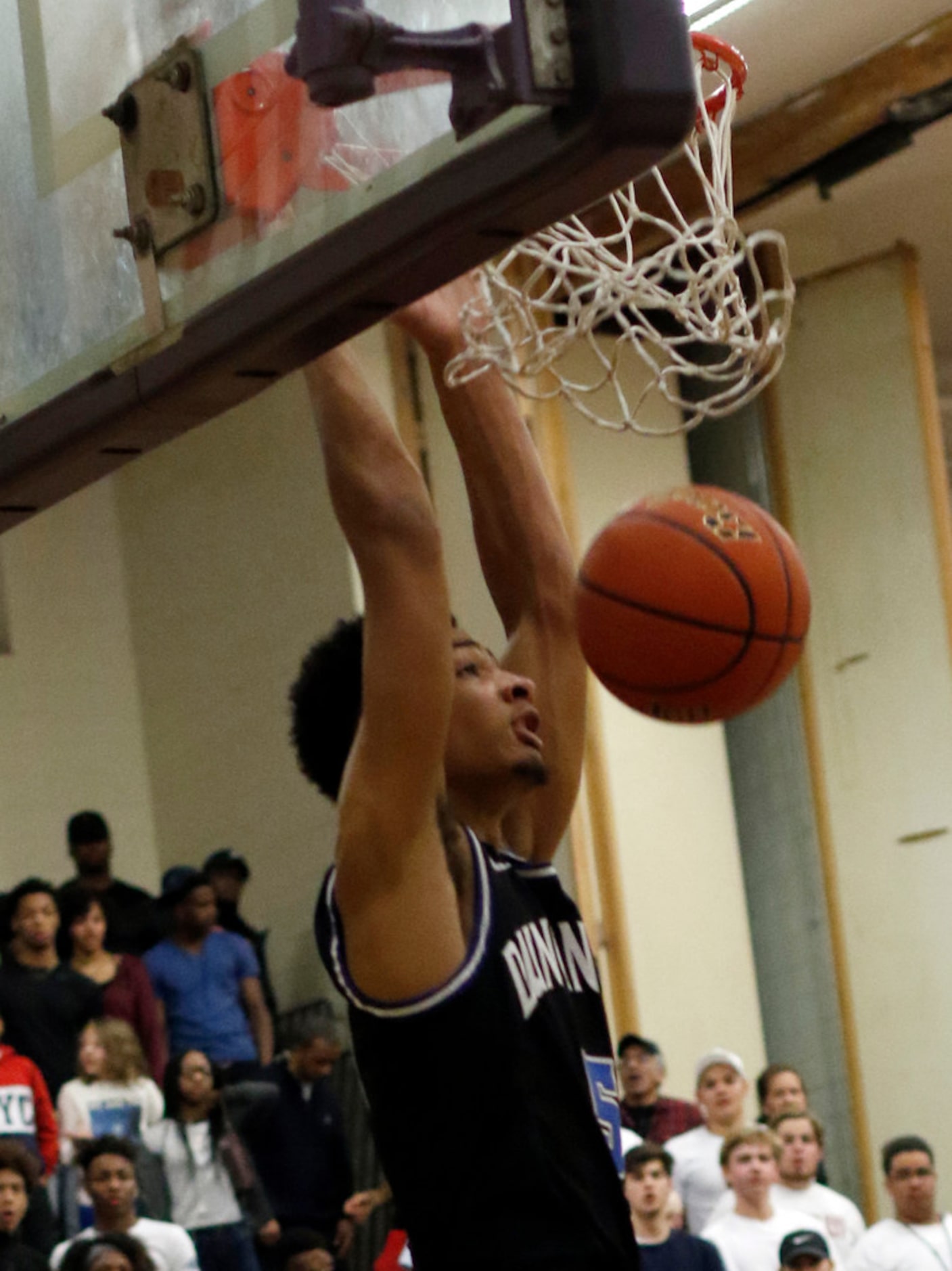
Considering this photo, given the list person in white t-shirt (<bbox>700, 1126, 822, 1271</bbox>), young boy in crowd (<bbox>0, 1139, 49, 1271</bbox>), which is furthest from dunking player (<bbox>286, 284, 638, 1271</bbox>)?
person in white t-shirt (<bbox>700, 1126, 822, 1271</bbox>)

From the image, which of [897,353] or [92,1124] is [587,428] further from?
[92,1124]

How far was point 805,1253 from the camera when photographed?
18.6 ft

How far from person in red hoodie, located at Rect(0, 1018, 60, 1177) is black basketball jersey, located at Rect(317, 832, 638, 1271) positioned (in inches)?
147

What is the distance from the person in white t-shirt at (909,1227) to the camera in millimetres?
6117

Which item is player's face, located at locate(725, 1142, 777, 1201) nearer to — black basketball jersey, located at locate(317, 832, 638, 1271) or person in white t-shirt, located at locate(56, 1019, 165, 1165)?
person in white t-shirt, located at locate(56, 1019, 165, 1165)

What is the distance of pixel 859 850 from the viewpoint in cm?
852

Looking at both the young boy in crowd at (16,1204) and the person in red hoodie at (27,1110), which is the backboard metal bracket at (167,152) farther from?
the person in red hoodie at (27,1110)

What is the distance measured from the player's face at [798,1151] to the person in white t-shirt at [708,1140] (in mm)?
157

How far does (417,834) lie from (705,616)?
0.99 m

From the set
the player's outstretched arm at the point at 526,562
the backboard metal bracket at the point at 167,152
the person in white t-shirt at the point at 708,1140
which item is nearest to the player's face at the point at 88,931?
the person in white t-shirt at the point at 708,1140

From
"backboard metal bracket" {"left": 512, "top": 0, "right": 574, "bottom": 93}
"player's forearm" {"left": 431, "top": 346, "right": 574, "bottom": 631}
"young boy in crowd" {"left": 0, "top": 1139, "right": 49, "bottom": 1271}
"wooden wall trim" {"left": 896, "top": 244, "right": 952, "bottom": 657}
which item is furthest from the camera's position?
"wooden wall trim" {"left": 896, "top": 244, "right": 952, "bottom": 657}

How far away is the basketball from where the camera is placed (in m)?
3.20

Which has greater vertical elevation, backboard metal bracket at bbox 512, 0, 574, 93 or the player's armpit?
backboard metal bracket at bbox 512, 0, 574, 93

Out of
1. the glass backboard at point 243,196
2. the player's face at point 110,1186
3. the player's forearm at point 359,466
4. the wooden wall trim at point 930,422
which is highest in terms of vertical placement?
the wooden wall trim at point 930,422
